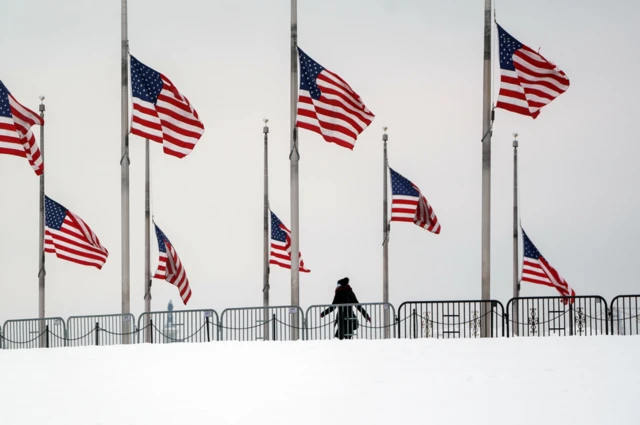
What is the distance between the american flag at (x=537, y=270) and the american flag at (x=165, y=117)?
1327cm

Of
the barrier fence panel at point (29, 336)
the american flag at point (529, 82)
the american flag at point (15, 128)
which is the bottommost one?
the barrier fence panel at point (29, 336)

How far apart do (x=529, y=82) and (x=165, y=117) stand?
881cm

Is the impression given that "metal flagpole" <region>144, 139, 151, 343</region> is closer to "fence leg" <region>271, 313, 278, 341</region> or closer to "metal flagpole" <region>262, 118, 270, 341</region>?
"metal flagpole" <region>262, 118, 270, 341</region>

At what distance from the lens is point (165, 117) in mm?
31500

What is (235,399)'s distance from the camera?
17.8 metres

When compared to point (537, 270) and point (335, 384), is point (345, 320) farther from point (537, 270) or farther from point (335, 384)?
point (335, 384)

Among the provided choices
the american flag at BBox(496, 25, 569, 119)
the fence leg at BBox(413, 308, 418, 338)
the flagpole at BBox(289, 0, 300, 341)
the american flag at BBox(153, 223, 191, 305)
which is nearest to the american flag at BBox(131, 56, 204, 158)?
the flagpole at BBox(289, 0, 300, 341)

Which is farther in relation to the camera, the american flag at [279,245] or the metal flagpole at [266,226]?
the metal flagpole at [266,226]

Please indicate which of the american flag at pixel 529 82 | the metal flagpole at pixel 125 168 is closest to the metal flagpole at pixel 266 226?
the metal flagpole at pixel 125 168

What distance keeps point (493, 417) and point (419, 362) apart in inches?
288

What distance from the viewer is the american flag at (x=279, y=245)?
42188 mm

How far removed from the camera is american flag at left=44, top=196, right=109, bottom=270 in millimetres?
35806

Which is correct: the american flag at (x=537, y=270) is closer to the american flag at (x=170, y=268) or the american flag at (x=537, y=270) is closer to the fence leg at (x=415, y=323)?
the fence leg at (x=415, y=323)

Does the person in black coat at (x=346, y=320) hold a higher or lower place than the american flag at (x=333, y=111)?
lower
